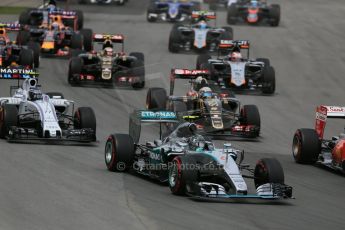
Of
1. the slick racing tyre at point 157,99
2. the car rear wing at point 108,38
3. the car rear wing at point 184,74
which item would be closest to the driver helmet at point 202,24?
the car rear wing at point 108,38

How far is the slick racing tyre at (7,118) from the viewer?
27578 millimetres

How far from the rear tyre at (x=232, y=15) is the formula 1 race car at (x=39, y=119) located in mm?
31066

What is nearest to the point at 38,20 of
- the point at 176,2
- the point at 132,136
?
the point at 176,2

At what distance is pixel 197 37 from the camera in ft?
161

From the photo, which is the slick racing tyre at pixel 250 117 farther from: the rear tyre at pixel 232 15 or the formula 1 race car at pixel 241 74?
the rear tyre at pixel 232 15

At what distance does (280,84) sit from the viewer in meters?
43.0

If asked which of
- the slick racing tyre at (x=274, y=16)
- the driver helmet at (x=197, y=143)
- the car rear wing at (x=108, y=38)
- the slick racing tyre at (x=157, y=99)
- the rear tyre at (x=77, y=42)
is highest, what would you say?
the slick racing tyre at (x=274, y=16)

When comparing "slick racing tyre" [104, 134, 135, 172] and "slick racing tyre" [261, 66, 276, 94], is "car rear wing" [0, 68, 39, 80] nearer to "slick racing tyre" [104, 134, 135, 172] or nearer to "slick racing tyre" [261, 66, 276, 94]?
"slick racing tyre" [104, 134, 135, 172]

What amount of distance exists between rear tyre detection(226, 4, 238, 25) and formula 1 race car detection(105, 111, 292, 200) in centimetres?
3532

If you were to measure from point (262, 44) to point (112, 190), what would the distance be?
1261 inches

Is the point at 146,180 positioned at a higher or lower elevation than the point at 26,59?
lower

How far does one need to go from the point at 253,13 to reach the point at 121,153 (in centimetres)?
3701

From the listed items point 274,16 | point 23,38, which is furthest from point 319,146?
point 274,16

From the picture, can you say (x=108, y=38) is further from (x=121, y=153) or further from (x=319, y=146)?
(x=121, y=153)
